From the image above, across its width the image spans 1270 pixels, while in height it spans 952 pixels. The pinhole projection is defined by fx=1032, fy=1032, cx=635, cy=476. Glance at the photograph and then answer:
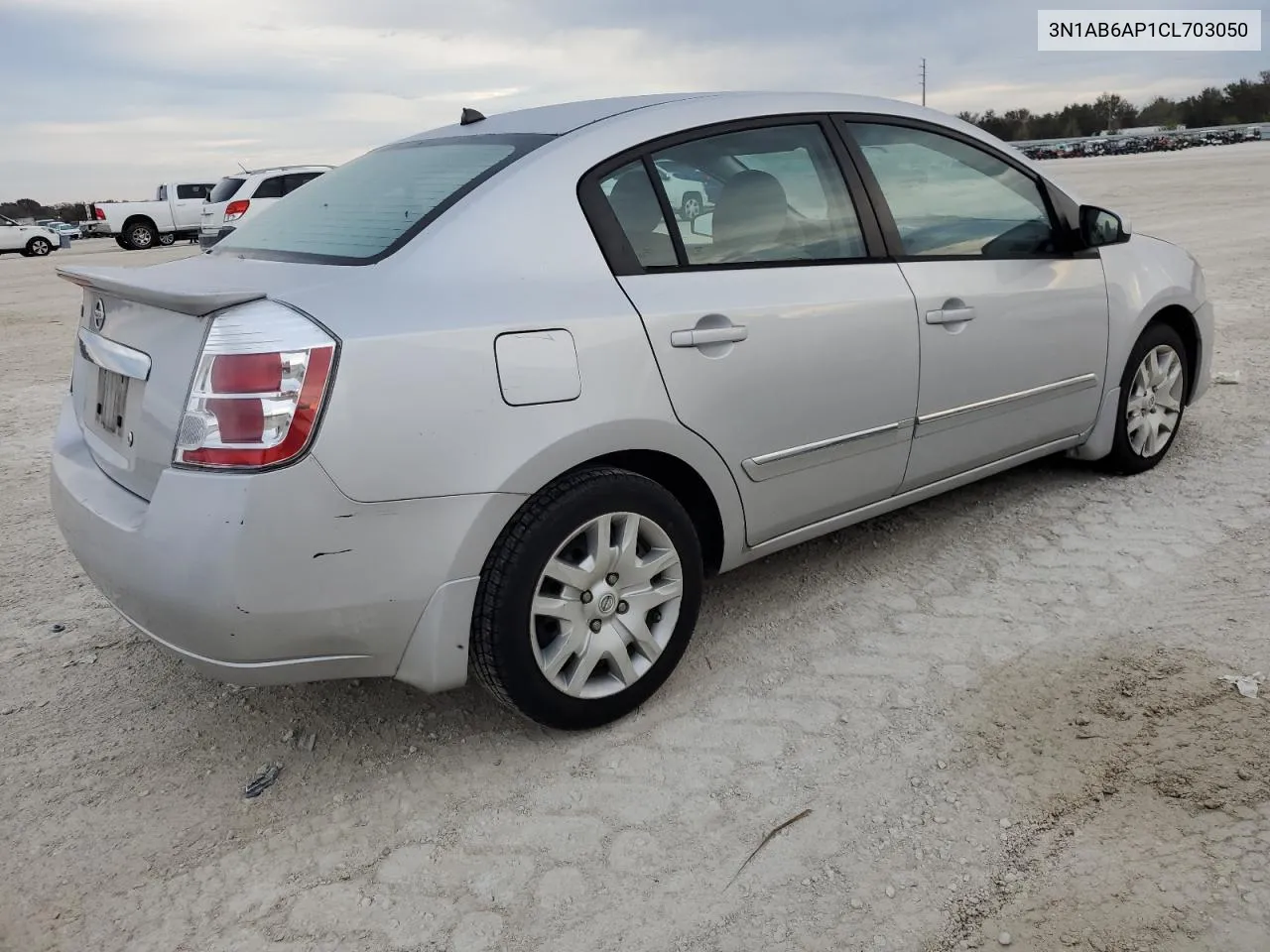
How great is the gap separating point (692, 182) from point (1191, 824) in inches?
81.4

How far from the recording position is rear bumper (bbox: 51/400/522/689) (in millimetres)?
2252

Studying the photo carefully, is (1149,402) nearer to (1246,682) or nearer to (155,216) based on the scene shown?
(1246,682)

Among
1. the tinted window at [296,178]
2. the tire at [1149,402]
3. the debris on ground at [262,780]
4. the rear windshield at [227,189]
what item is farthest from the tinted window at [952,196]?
the rear windshield at [227,189]

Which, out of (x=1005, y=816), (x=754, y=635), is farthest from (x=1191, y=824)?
(x=754, y=635)

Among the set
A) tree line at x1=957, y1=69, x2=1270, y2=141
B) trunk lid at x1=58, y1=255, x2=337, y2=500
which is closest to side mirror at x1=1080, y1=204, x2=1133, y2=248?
trunk lid at x1=58, y1=255, x2=337, y2=500

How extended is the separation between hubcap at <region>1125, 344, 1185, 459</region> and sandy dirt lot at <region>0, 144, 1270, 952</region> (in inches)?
24.4

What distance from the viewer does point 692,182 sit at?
299 centimetres

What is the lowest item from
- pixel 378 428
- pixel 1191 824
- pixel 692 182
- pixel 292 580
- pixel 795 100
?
pixel 1191 824

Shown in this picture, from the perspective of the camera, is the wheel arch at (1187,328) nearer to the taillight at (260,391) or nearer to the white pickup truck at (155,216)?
the taillight at (260,391)

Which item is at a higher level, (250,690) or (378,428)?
(378,428)

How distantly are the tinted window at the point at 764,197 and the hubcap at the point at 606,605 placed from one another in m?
0.83

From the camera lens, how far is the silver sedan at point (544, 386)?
229cm

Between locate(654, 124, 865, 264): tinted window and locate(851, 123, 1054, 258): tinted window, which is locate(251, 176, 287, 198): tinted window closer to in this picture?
locate(851, 123, 1054, 258): tinted window

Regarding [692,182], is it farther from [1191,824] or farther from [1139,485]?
[1139,485]
